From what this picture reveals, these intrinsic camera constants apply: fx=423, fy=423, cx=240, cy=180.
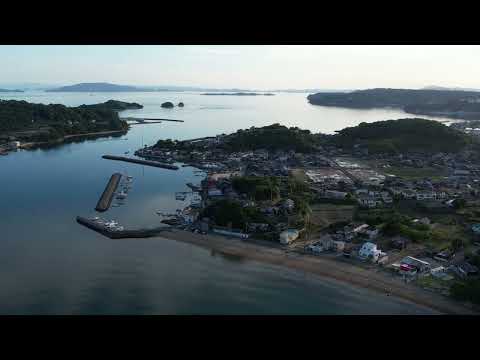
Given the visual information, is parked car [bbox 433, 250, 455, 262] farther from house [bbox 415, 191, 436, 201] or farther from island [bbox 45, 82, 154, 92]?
island [bbox 45, 82, 154, 92]

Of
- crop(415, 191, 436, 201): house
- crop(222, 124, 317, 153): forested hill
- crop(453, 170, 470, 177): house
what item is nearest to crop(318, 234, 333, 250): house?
crop(415, 191, 436, 201): house

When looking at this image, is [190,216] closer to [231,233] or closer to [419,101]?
[231,233]

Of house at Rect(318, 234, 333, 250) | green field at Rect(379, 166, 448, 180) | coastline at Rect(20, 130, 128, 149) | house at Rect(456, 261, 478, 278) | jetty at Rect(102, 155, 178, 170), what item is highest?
coastline at Rect(20, 130, 128, 149)

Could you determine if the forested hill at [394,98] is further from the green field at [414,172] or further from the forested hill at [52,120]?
the green field at [414,172]

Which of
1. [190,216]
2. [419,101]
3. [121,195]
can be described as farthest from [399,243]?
[419,101]

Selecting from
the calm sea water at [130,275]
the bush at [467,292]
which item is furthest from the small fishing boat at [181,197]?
the bush at [467,292]
